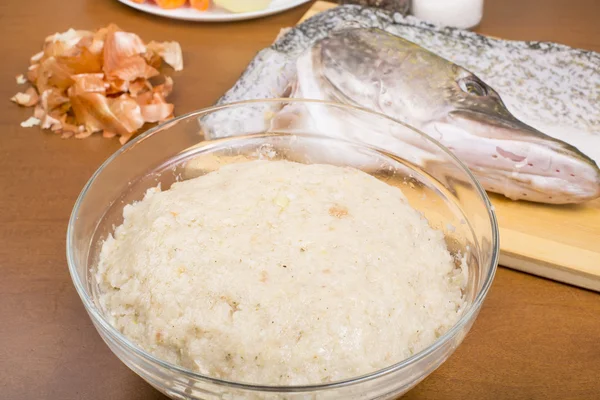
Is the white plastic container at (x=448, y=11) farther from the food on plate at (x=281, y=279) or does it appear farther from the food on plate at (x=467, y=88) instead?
the food on plate at (x=281, y=279)

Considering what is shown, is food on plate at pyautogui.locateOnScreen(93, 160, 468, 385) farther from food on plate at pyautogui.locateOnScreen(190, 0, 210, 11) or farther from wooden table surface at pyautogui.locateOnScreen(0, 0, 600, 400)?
food on plate at pyautogui.locateOnScreen(190, 0, 210, 11)

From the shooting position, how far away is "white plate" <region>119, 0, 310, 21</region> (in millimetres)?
1671

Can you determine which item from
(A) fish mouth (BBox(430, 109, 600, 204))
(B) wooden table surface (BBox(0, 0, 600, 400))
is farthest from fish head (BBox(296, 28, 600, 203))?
(B) wooden table surface (BBox(0, 0, 600, 400))

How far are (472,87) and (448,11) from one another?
50 cm

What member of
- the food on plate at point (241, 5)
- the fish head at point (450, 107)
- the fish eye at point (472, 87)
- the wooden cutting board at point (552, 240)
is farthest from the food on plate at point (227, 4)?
the wooden cutting board at point (552, 240)

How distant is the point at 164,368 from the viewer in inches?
25.3

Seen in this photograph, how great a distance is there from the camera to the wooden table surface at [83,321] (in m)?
0.90

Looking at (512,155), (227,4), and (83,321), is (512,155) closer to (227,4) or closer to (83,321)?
(83,321)

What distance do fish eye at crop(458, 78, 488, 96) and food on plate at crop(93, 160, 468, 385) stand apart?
0.39 metres

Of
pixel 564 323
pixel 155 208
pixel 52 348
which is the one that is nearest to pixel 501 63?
pixel 564 323

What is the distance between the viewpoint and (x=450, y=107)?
1.15m

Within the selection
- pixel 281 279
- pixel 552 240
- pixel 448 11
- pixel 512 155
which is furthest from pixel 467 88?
pixel 281 279

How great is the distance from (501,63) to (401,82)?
30 centimetres

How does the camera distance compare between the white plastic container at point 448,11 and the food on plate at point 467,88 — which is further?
the white plastic container at point 448,11
